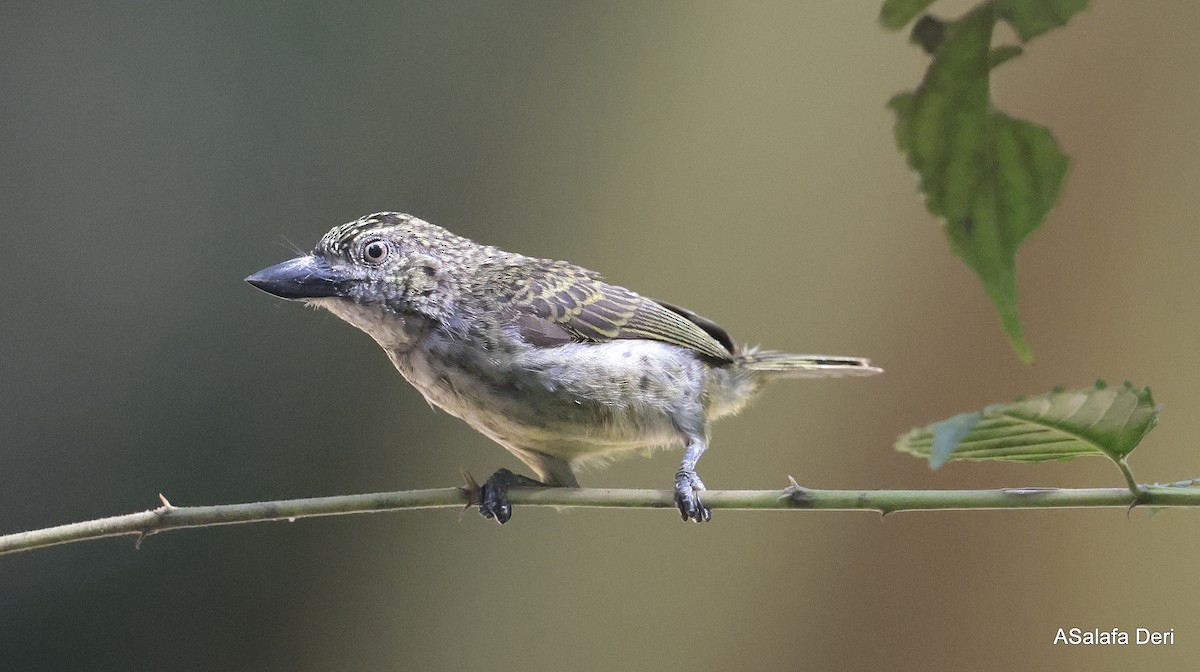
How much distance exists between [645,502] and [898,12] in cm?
69

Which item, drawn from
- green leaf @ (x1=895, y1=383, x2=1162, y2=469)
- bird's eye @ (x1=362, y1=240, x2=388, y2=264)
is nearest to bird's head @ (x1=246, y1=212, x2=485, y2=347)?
bird's eye @ (x1=362, y1=240, x2=388, y2=264)

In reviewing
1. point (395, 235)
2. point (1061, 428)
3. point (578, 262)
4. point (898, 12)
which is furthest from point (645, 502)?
point (578, 262)

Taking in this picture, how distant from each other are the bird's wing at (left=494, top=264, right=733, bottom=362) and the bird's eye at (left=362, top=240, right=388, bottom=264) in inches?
9.6

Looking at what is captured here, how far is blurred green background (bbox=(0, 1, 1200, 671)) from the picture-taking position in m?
2.96

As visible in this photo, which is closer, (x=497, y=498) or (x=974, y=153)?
(x=974, y=153)

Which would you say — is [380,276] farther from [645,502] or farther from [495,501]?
[645,502]

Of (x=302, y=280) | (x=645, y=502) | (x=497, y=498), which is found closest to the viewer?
(x=645, y=502)

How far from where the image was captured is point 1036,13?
882 mm

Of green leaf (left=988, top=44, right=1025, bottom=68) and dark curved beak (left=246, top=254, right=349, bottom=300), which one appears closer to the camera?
green leaf (left=988, top=44, right=1025, bottom=68)

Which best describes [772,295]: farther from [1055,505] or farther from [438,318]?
[1055,505]

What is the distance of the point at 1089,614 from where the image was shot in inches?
114

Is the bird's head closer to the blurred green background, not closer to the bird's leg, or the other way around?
the bird's leg

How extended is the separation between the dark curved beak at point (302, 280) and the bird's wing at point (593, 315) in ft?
1.08

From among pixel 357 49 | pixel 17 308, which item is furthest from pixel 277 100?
pixel 17 308
